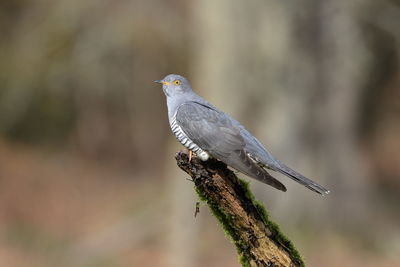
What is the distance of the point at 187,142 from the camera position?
193 inches

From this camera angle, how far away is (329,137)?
12523 millimetres

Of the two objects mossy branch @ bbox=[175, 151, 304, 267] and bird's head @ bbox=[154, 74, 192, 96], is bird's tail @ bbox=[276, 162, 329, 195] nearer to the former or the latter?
mossy branch @ bbox=[175, 151, 304, 267]

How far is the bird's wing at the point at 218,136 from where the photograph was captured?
180 inches

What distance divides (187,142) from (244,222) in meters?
0.92

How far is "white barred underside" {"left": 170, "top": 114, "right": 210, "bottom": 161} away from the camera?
4.68 meters

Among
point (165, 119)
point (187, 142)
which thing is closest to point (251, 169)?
point (187, 142)

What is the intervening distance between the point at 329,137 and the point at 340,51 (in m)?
1.72

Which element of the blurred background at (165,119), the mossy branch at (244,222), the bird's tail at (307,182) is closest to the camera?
the mossy branch at (244,222)

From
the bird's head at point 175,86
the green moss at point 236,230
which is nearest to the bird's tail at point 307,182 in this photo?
the green moss at point 236,230

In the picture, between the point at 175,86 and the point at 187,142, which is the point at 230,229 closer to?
the point at 187,142

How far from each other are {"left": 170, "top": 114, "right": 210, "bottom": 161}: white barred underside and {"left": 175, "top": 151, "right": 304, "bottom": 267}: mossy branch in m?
0.34

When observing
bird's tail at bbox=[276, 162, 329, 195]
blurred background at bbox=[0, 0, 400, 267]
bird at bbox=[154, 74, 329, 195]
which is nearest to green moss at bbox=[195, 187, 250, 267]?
bird at bbox=[154, 74, 329, 195]

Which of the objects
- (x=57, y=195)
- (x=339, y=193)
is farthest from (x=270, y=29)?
(x=57, y=195)

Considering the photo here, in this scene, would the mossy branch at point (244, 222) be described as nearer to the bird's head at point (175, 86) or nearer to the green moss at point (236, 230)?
the green moss at point (236, 230)
